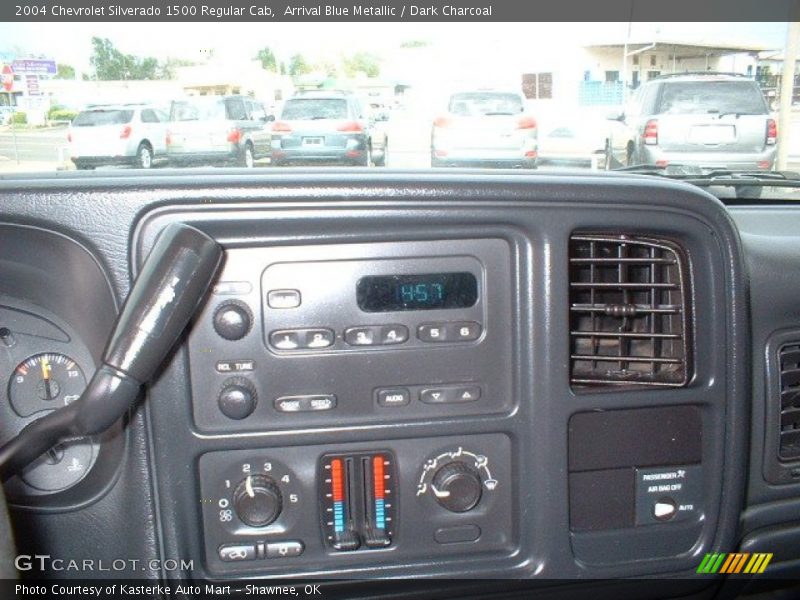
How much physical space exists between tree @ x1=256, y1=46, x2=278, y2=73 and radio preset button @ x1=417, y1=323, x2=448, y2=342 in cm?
77

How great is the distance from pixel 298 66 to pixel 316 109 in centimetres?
40

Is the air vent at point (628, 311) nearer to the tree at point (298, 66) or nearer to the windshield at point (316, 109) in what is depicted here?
the tree at point (298, 66)

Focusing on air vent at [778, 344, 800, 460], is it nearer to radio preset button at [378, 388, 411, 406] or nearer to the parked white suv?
A: radio preset button at [378, 388, 411, 406]

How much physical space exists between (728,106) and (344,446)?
2.22 meters

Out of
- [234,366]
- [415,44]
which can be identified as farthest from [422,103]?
[234,366]

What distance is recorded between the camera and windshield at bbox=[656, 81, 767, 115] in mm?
2889

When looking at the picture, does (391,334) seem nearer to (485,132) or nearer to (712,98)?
(485,132)

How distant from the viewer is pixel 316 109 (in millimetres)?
2348

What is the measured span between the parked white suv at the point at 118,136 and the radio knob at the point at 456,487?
3.09 feet

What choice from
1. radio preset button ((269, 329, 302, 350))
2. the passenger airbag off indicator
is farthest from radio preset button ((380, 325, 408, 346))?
the passenger airbag off indicator

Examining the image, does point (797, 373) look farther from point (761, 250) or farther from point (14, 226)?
point (14, 226)
